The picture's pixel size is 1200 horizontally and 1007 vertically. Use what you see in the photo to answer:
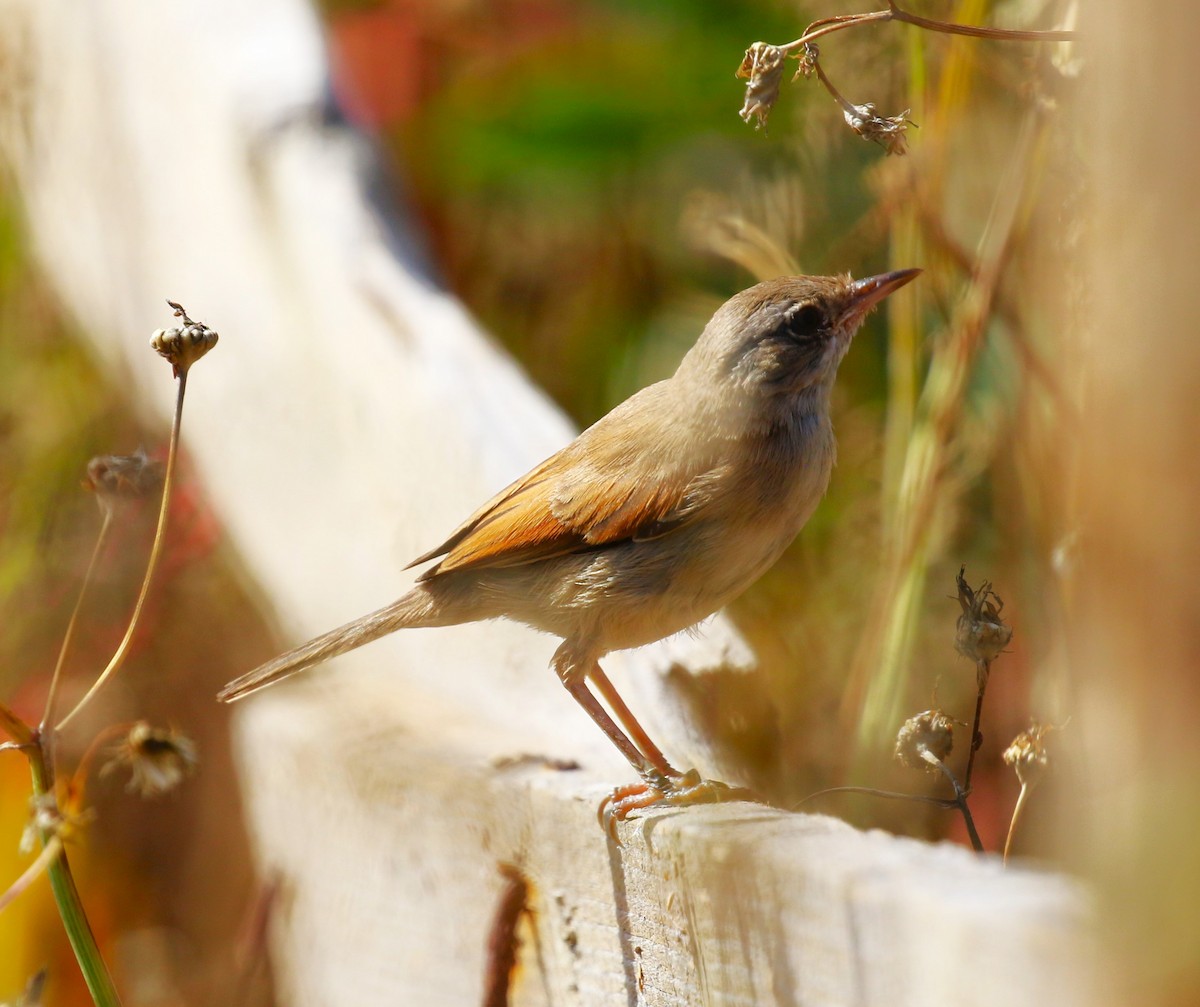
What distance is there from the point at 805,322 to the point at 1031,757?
1106mm

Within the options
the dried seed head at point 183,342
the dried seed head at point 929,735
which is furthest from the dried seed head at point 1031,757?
the dried seed head at point 183,342

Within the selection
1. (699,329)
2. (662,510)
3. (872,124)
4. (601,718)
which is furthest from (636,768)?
(699,329)

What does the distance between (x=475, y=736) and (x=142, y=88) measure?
8.09 feet

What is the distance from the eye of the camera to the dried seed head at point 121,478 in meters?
1.75

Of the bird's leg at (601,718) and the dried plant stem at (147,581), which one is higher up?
the dried plant stem at (147,581)

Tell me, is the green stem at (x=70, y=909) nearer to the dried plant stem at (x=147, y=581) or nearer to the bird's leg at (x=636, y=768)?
the dried plant stem at (x=147, y=581)

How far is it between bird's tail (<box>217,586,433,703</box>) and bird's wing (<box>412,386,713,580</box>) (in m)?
0.11

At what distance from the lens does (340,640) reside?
252cm

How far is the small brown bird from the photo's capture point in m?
2.31

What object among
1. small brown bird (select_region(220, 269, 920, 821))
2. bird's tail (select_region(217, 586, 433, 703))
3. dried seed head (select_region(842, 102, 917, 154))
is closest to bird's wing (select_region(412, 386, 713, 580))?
small brown bird (select_region(220, 269, 920, 821))

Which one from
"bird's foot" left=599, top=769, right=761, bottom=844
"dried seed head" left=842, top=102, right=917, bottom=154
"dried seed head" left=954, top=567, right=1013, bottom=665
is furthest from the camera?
"bird's foot" left=599, top=769, right=761, bottom=844

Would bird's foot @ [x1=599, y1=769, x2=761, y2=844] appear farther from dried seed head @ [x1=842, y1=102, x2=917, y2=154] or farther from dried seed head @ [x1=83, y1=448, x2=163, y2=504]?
dried seed head @ [x1=842, y1=102, x2=917, y2=154]

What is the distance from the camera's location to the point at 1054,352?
2.27 metres

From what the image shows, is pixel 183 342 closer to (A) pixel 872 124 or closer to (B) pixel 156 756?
(B) pixel 156 756
